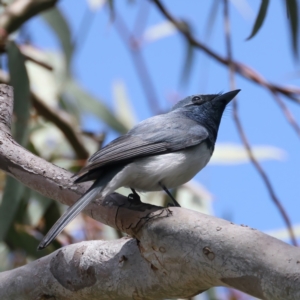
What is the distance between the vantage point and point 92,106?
172 inches

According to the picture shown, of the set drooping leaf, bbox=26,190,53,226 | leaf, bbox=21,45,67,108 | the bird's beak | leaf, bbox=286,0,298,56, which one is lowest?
drooping leaf, bbox=26,190,53,226

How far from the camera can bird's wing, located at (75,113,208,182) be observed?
2.52 m

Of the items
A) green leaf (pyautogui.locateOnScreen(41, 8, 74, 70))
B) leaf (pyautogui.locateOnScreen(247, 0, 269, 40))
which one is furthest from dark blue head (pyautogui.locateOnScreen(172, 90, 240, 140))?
green leaf (pyautogui.locateOnScreen(41, 8, 74, 70))

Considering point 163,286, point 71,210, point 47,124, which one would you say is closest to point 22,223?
point 47,124

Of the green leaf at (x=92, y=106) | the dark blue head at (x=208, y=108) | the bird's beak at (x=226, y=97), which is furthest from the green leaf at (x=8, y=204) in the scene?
the green leaf at (x=92, y=106)

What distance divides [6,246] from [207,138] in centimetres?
121

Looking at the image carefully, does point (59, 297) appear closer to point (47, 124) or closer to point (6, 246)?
point (6, 246)

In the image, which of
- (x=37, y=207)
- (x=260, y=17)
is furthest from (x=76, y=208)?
(x=37, y=207)

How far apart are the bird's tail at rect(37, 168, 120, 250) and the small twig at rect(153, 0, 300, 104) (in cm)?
114

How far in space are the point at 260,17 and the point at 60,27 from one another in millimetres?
1539

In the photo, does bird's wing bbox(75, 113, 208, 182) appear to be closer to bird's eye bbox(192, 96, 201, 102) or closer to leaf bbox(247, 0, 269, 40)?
bird's eye bbox(192, 96, 201, 102)

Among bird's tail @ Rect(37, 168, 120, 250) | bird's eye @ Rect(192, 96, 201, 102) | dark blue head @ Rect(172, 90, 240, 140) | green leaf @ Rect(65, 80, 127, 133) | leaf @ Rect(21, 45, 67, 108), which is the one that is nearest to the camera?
bird's tail @ Rect(37, 168, 120, 250)

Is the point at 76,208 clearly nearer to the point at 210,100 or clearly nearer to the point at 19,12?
the point at 210,100

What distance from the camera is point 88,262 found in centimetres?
218
